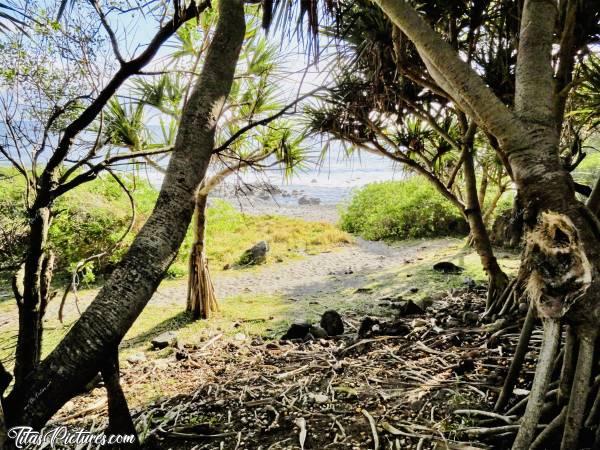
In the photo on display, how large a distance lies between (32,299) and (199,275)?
10.6 ft

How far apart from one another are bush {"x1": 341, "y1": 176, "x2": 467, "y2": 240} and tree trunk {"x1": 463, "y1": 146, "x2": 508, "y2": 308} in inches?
325

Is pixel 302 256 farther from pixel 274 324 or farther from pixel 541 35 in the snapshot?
pixel 541 35

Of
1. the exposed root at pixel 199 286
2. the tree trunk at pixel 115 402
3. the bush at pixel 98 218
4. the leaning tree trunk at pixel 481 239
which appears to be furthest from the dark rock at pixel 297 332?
the bush at pixel 98 218

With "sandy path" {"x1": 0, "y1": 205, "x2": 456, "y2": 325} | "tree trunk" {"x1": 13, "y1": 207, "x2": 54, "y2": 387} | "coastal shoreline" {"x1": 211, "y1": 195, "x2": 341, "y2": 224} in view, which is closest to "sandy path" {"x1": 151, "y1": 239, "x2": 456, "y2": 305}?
"sandy path" {"x1": 0, "y1": 205, "x2": 456, "y2": 325}

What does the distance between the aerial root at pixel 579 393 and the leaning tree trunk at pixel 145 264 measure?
1532 millimetres

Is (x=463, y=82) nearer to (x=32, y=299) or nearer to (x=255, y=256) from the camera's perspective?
(x=32, y=299)

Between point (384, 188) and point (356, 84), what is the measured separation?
11.4 metres

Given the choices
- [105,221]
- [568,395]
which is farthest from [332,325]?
[105,221]

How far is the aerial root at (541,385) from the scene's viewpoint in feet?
4.66

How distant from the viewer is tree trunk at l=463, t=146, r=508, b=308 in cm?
384

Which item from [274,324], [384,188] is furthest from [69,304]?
[384,188]

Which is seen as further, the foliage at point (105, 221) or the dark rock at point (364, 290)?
the foliage at point (105, 221)

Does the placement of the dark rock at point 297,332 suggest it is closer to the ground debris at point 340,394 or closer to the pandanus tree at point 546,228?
the ground debris at point 340,394

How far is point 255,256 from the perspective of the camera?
32.8 feet
